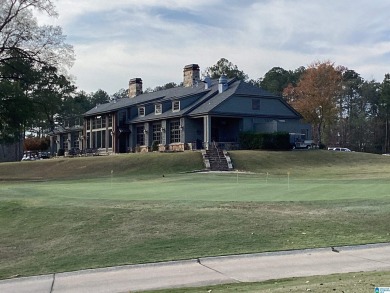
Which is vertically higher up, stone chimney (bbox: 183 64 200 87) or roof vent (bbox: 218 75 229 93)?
stone chimney (bbox: 183 64 200 87)

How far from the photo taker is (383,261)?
11094 millimetres

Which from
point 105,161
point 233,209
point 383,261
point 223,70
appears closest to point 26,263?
point 233,209

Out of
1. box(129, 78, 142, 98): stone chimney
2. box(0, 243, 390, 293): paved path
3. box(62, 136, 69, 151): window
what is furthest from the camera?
box(62, 136, 69, 151): window

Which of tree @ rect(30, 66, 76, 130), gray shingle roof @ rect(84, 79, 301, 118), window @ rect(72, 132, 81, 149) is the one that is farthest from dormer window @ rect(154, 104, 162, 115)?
window @ rect(72, 132, 81, 149)

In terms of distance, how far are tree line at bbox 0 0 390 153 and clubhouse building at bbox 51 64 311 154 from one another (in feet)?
21.5

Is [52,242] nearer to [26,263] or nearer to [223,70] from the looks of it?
[26,263]

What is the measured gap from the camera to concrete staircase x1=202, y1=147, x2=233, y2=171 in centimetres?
4859

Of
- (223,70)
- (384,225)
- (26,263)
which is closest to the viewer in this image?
(26,263)

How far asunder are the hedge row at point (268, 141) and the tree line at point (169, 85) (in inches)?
620

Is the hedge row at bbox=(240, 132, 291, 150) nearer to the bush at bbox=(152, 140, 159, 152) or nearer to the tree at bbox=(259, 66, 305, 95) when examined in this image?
the bush at bbox=(152, 140, 159, 152)

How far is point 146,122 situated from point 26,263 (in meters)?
54.3

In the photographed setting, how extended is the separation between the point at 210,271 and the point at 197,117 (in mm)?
50325

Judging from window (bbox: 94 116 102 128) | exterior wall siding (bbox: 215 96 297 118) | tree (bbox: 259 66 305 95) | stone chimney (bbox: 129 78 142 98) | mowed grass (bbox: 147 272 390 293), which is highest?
tree (bbox: 259 66 305 95)

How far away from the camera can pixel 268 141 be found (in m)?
57.6
